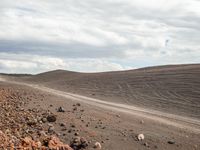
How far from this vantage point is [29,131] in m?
10.9

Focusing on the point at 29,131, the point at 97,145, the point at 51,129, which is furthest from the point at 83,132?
the point at 29,131

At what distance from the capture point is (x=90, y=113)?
15.2 metres

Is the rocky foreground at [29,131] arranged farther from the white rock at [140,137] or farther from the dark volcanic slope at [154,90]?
the dark volcanic slope at [154,90]

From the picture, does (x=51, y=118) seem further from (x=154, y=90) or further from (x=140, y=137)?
(x=154, y=90)

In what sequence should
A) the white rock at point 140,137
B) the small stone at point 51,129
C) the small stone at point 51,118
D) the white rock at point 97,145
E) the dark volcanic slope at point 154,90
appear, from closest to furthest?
the white rock at point 97,145, the small stone at point 51,129, the white rock at point 140,137, the small stone at point 51,118, the dark volcanic slope at point 154,90

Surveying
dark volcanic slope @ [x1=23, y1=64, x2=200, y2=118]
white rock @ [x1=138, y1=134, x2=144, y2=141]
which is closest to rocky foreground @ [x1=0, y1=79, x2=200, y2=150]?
white rock @ [x1=138, y1=134, x2=144, y2=141]

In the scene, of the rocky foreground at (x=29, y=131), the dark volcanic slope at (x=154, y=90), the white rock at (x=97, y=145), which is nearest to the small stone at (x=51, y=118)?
the rocky foreground at (x=29, y=131)

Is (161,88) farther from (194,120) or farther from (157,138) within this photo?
(157,138)

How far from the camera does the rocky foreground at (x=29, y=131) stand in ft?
29.4

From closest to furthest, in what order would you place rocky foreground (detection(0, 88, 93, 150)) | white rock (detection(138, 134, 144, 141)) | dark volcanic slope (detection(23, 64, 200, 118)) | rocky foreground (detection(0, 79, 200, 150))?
rocky foreground (detection(0, 88, 93, 150))
rocky foreground (detection(0, 79, 200, 150))
white rock (detection(138, 134, 144, 141))
dark volcanic slope (detection(23, 64, 200, 118))

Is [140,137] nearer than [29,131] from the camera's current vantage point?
No

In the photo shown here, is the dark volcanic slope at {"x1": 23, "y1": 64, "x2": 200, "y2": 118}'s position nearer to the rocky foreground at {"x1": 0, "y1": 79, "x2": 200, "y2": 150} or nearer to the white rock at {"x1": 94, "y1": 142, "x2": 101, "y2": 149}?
the rocky foreground at {"x1": 0, "y1": 79, "x2": 200, "y2": 150}

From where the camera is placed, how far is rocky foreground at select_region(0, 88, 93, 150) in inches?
353

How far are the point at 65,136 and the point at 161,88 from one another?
1696cm
